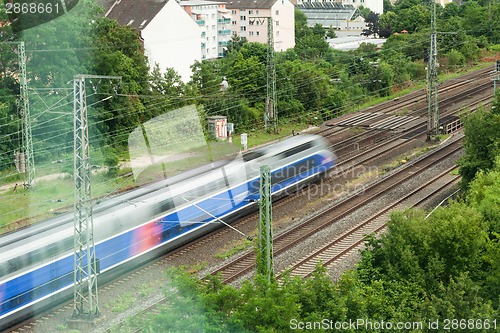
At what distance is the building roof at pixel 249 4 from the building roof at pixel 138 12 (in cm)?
1842

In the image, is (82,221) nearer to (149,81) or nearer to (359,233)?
(359,233)

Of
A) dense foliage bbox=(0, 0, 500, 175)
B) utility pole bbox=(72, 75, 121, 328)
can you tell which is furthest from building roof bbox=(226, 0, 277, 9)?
utility pole bbox=(72, 75, 121, 328)

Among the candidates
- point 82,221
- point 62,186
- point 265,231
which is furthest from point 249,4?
point 265,231

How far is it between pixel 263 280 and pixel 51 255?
5.42 meters

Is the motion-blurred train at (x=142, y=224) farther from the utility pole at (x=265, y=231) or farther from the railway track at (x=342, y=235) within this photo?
the utility pole at (x=265, y=231)

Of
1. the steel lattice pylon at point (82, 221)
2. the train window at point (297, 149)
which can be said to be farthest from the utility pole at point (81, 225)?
the train window at point (297, 149)

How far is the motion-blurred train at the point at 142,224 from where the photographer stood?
15.5 m

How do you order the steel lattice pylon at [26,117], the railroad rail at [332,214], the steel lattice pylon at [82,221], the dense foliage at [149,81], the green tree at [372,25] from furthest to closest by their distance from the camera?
1. the green tree at [372,25]
2. the dense foliage at [149,81]
3. the steel lattice pylon at [26,117]
4. the railroad rail at [332,214]
5. the steel lattice pylon at [82,221]

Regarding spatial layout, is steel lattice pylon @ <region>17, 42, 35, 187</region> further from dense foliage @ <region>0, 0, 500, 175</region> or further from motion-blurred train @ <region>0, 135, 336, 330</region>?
motion-blurred train @ <region>0, 135, 336, 330</region>

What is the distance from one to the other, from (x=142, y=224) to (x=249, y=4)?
1691 inches

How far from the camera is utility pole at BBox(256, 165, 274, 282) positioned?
13.4 metres

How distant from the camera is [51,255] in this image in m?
16.2

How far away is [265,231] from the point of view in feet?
45.9

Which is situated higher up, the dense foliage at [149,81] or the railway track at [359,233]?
the dense foliage at [149,81]
